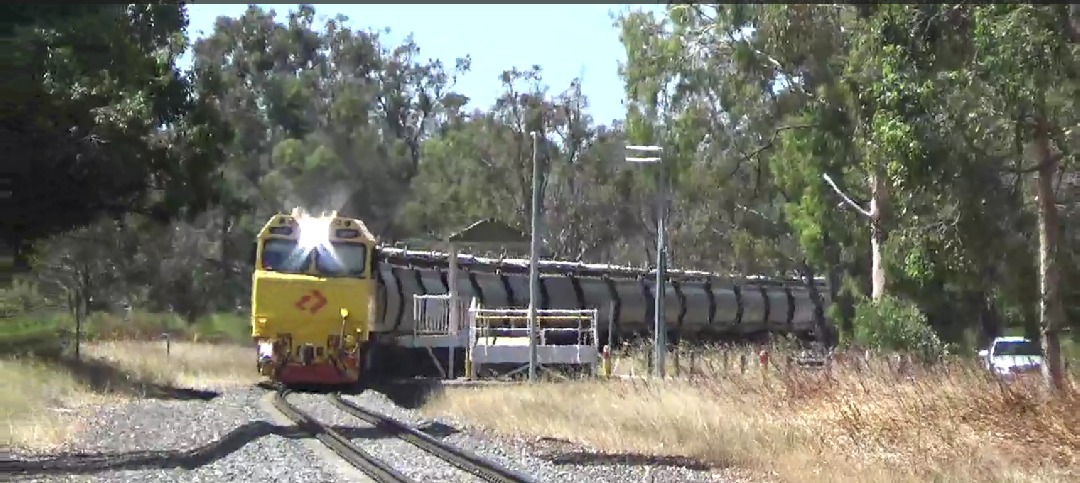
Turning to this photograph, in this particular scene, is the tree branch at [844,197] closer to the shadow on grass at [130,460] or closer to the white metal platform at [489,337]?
the white metal platform at [489,337]

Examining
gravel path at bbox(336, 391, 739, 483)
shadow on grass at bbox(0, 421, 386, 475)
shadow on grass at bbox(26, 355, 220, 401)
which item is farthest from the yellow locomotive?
shadow on grass at bbox(0, 421, 386, 475)

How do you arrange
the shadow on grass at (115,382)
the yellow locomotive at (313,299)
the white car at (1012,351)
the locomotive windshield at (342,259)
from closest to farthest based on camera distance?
1. the shadow on grass at (115,382)
2. the yellow locomotive at (313,299)
3. the locomotive windshield at (342,259)
4. the white car at (1012,351)

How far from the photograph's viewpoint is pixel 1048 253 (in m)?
18.7

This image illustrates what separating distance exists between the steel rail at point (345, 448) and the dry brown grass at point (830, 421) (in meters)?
2.47

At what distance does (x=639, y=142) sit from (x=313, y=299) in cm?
1131

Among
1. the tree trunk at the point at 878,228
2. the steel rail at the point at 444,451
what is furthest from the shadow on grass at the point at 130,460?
the tree trunk at the point at 878,228

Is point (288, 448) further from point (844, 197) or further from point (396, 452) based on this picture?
point (844, 197)

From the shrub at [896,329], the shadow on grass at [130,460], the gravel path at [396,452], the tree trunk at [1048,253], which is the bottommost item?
the gravel path at [396,452]

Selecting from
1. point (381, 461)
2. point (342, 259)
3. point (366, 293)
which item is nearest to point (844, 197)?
point (366, 293)

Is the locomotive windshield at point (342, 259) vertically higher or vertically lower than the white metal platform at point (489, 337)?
higher

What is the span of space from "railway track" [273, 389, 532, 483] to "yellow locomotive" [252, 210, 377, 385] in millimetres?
3084

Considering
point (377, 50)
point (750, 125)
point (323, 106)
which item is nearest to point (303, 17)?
point (377, 50)

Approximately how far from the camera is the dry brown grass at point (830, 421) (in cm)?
1481

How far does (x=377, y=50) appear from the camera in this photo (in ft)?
213
